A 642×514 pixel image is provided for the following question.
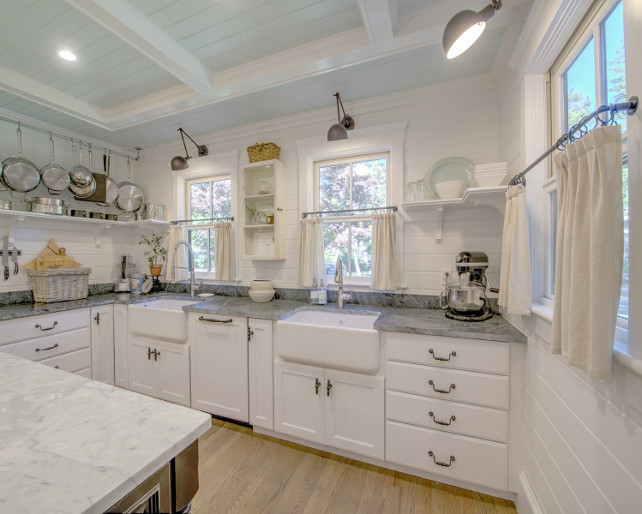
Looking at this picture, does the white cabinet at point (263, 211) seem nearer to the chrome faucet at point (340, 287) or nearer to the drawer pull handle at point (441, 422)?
the chrome faucet at point (340, 287)

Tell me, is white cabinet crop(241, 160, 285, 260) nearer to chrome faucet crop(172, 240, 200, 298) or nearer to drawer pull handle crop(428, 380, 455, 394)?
chrome faucet crop(172, 240, 200, 298)

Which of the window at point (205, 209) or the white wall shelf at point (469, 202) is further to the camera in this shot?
the window at point (205, 209)

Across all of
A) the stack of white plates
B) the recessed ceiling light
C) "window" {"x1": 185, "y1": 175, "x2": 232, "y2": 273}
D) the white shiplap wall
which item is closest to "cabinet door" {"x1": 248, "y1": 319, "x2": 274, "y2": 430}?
the white shiplap wall

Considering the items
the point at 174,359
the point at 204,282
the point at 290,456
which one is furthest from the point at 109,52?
the point at 290,456

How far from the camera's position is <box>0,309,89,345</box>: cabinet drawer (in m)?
1.97

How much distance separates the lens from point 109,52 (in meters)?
1.82

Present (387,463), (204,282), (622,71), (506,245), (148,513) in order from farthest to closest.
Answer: (204,282), (387,463), (506,245), (622,71), (148,513)

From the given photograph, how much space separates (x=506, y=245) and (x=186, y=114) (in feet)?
8.84

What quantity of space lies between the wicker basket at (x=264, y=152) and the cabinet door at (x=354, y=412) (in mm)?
1864

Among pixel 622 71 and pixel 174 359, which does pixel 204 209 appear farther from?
pixel 622 71

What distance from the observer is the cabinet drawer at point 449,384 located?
4.74 ft

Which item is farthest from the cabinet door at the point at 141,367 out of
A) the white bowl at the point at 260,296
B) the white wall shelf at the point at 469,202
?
the white wall shelf at the point at 469,202

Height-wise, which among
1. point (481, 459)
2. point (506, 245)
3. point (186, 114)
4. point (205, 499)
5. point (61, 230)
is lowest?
point (205, 499)

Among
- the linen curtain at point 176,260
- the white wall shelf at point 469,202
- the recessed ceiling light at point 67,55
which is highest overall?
the recessed ceiling light at point 67,55
